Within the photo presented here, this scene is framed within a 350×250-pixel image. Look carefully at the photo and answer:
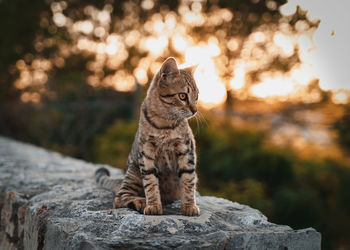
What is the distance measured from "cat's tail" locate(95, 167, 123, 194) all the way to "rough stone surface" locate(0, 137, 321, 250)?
10cm

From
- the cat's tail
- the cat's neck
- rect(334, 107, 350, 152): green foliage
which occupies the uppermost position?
rect(334, 107, 350, 152): green foliage

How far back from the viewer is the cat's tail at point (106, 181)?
2.95m

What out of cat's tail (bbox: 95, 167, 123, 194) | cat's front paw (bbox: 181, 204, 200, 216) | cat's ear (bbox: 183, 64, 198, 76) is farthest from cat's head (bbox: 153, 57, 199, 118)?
cat's tail (bbox: 95, 167, 123, 194)

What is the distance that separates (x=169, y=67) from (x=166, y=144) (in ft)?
1.85

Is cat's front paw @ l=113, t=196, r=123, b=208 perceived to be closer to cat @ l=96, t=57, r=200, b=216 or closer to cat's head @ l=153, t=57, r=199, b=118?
cat @ l=96, t=57, r=200, b=216

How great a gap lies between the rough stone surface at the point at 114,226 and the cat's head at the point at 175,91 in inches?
28.3

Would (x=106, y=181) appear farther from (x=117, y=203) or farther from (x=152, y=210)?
(x=152, y=210)

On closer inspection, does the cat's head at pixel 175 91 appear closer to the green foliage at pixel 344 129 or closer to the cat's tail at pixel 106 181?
the cat's tail at pixel 106 181

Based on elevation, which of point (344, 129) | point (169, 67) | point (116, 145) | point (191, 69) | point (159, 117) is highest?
point (116, 145)

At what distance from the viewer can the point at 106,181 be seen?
3.15 m

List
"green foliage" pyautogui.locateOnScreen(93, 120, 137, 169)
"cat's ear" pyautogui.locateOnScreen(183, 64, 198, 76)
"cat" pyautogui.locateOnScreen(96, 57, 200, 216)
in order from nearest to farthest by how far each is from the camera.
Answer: "cat" pyautogui.locateOnScreen(96, 57, 200, 216)
"cat's ear" pyautogui.locateOnScreen(183, 64, 198, 76)
"green foliage" pyautogui.locateOnScreen(93, 120, 137, 169)

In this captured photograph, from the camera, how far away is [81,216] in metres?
2.18

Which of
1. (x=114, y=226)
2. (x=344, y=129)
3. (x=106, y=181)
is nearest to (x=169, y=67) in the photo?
(x=114, y=226)

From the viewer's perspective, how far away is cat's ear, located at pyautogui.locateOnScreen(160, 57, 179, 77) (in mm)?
2490
